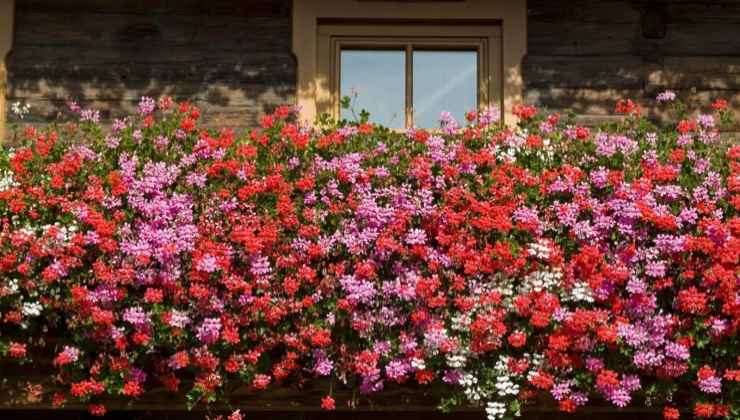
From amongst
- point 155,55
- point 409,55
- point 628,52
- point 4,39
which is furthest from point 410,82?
point 4,39

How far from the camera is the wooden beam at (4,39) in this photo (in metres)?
7.51

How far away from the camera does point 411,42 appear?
25.5ft

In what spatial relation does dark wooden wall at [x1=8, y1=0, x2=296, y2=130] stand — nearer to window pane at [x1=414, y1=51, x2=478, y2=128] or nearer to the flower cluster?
window pane at [x1=414, y1=51, x2=478, y2=128]

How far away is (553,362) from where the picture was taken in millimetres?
5273

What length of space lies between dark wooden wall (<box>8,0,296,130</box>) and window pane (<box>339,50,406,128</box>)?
46cm

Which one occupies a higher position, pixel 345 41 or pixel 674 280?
pixel 345 41

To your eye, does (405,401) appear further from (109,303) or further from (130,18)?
(130,18)

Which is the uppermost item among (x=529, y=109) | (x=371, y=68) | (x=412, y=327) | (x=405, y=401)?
(x=371, y=68)

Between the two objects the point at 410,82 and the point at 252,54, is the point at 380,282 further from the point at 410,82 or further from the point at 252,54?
the point at 252,54

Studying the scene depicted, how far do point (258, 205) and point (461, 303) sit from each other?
4.18 ft

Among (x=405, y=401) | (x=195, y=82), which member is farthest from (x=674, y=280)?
(x=195, y=82)

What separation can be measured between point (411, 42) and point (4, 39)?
10.1ft

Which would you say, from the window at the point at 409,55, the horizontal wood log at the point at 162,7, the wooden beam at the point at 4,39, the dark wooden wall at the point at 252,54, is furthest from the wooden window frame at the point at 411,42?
the wooden beam at the point at 4,39

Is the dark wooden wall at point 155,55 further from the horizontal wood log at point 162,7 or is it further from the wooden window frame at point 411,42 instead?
the wooden window frame at point 411,42
